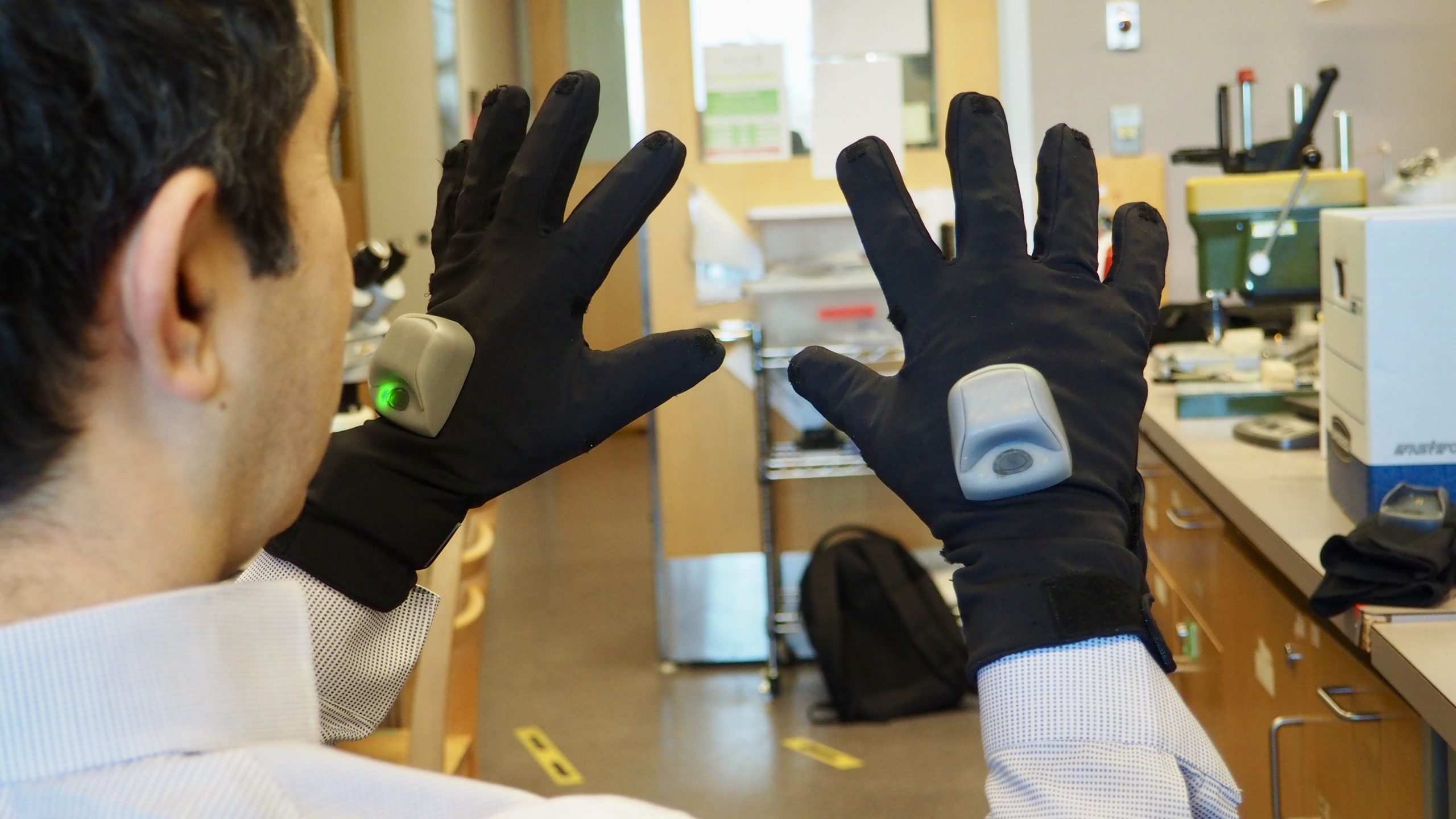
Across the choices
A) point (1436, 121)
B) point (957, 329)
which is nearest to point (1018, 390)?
point (957, 329)

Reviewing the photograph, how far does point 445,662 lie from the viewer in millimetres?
1684

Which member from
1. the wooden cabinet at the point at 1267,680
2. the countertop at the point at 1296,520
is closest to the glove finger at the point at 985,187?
the countertop at the point at 1296,520

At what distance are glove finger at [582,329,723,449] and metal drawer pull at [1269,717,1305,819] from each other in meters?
1.00

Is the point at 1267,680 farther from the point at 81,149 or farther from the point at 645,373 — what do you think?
the point at 81,149

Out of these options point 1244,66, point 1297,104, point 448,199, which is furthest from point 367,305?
point 1244,66

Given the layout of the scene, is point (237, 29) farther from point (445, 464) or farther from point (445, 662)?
point (445, 662)

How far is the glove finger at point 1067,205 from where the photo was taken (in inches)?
33.5

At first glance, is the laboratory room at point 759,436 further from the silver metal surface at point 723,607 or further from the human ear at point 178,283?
the silver metal surface at point 723,607

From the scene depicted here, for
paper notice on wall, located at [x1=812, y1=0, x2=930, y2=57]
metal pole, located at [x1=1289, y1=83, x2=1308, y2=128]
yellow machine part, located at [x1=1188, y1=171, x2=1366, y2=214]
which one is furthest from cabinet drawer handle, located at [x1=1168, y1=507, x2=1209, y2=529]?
paper notice on wall, located at [x1=812, y1=0, x2=930, y2=57]

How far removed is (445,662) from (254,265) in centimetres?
122

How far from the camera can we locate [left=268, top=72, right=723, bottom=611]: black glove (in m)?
0.88

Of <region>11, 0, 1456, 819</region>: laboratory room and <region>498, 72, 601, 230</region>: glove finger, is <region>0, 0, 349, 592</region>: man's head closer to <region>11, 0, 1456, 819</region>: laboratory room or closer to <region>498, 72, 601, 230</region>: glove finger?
<region>11, 0, 1456, 819</region>: laboratory room

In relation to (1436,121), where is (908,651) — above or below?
below

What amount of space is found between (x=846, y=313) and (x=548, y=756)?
1.33 m
